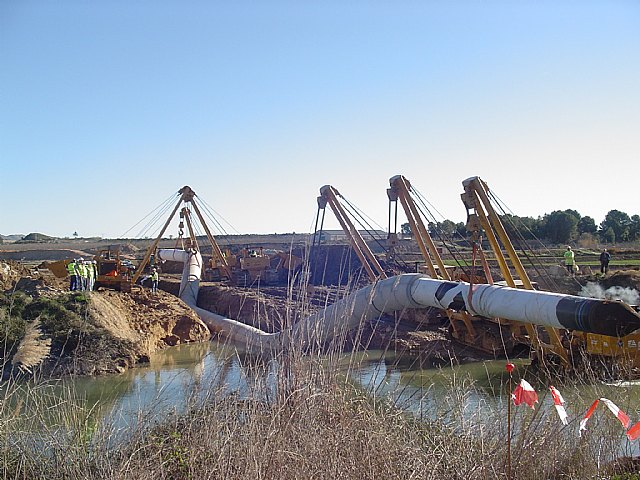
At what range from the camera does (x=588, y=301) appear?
11.2 meters

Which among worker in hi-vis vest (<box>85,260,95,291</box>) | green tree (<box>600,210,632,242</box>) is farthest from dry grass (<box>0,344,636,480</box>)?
green tree (<box>600,210,632,242</box>)

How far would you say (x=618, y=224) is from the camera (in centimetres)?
5662

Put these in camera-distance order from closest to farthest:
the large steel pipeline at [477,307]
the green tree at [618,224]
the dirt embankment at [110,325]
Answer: the large steel pipeline at [477,307] < the dirt embankment at [110,325] < the green tree at [618,224]

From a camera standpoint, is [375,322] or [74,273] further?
[74,273]

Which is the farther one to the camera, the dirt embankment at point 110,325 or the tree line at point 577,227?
the tree line at point 577,227

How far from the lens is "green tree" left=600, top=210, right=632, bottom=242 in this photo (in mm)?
54425

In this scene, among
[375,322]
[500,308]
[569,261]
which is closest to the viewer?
[500,308]

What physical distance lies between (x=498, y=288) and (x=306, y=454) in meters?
9.48

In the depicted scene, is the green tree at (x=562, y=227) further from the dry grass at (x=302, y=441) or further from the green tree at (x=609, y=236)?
the dry grass at (x=302, y=441)

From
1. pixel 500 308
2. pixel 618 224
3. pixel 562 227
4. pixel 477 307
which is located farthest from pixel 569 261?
pixel 618 224

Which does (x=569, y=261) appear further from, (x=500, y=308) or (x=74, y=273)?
(x=74, y=273)

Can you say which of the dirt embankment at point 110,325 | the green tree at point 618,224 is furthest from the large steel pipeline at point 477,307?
the green tree at point 618,224

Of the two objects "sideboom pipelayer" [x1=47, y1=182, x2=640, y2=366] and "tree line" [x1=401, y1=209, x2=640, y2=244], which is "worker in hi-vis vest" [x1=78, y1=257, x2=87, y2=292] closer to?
"sideboom pipelayer" [x1=47, y1=182, x2=640, y2=366]

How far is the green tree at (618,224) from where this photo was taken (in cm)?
5442
